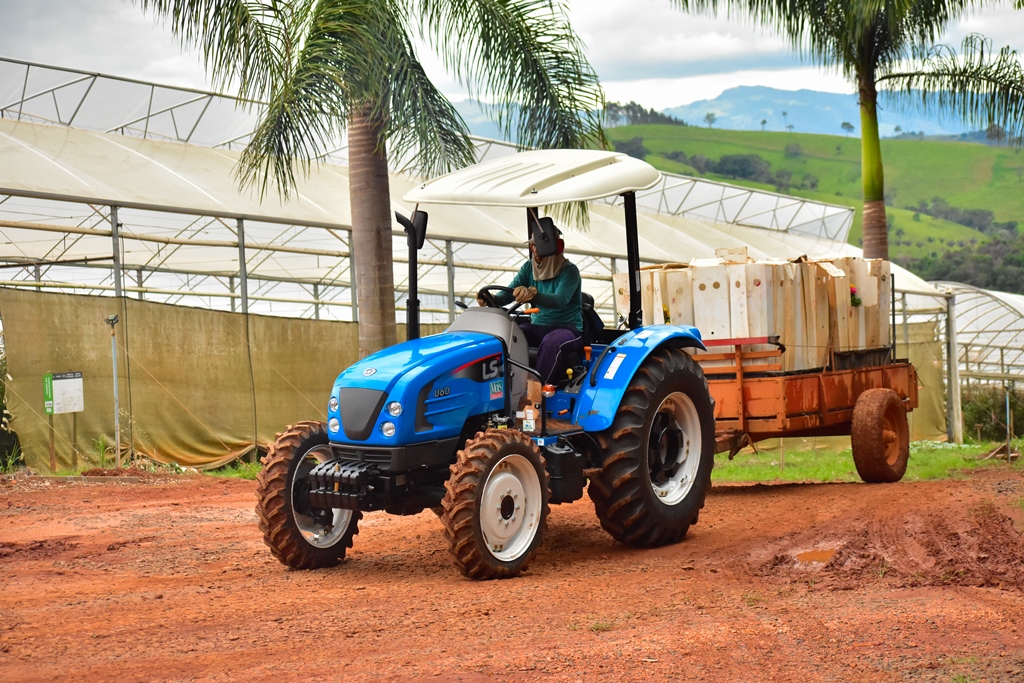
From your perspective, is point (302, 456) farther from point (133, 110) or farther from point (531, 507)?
point (133, 110)

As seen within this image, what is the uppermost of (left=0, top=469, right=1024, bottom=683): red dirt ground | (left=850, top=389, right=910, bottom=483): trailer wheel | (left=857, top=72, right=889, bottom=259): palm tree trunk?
(left=857, top=72, right=889, bottom=259): palm tree trunk

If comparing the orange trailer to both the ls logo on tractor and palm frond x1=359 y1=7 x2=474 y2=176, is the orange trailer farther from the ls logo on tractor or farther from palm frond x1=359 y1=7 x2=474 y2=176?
palm frond x1=359 y1=7 x2=474 y2=176

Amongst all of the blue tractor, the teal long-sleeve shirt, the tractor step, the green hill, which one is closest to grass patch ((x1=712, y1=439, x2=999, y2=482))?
the blue tractor

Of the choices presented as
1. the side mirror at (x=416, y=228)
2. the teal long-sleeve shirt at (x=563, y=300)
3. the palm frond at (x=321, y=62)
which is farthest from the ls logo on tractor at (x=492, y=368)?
the palm frond at (x=321, y=62)

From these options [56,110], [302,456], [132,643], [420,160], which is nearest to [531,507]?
[302,456]

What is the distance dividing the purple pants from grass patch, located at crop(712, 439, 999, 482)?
6.29m

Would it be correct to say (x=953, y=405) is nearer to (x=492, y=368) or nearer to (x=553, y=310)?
(x=553, y=310)

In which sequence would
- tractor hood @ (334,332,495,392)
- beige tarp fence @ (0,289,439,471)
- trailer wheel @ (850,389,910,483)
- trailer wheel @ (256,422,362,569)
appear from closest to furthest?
tractor hood @ (334,332,495,392) < trailer wheel @ (256,422,362,569) < trailer wheel @ (850,389,910,483) < beige tarp fence @ (0,289,439,471)

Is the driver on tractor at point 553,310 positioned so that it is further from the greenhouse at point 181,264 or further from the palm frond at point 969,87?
the palm frond at point 969,87

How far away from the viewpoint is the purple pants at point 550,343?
7379mm

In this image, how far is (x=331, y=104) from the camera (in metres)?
11.6

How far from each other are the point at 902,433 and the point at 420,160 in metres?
5.90

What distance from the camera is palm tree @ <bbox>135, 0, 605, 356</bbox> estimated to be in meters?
11.6

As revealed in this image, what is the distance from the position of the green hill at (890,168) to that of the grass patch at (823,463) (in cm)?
7609
